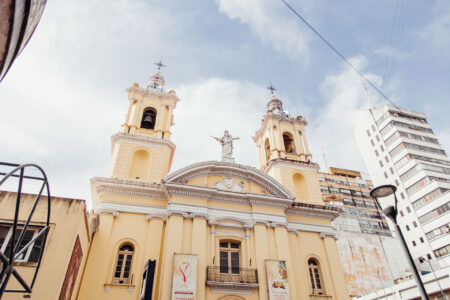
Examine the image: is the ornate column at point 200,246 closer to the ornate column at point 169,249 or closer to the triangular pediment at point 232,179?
the ornate column at point 169,249

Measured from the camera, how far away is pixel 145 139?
18.0 metres

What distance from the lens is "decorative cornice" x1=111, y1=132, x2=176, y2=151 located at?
17734mm

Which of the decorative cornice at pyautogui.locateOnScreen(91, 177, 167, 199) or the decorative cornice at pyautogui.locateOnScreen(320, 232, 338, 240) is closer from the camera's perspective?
the decorative cornice at pyautogui.locateOnScreen(91, 177, 167, 199)

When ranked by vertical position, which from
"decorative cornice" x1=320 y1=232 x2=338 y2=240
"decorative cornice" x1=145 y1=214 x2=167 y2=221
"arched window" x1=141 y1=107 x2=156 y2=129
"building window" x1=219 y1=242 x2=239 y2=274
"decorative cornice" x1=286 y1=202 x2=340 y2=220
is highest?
"arched window" x1=141 y1=107 x2=156 y2=129

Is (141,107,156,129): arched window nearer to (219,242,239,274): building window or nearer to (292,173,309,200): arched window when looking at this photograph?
(219,242,239,274): building window

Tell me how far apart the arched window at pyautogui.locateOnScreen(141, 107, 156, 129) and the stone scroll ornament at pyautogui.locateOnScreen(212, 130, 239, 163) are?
13.2ft

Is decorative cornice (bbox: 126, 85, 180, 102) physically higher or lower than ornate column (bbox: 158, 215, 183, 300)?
higher

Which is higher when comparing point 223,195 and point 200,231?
point 223,195

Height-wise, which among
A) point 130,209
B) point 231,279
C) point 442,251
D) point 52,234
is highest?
point 442,251

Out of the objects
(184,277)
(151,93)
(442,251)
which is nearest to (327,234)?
(184,277)

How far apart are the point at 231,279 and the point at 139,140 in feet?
Answer: 30.3

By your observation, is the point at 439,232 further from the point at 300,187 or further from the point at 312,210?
the point at 312,210

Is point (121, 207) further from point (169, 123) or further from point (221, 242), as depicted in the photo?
point (169, 123)

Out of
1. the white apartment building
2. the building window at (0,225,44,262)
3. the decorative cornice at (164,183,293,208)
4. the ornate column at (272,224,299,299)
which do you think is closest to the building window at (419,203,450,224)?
the white apartment building
